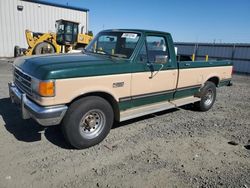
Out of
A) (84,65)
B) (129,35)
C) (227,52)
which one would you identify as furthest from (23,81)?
(227,52)

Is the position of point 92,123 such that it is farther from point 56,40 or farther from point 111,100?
point 56,40

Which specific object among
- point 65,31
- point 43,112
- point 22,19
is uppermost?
point 22,19

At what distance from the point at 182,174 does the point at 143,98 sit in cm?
178

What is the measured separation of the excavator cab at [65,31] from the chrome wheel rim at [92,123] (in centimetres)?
1422

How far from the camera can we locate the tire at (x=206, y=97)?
20.5 feet

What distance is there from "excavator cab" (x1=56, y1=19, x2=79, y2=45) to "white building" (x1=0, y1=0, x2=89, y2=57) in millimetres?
4973

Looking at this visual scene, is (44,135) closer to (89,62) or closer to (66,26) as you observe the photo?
(89,62)

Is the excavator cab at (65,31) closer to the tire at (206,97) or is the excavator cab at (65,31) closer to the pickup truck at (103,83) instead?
the pickup truck at (103,83)

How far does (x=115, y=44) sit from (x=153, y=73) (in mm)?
1061

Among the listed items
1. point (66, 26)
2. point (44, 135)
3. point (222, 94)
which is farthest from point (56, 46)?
point (44, 135)

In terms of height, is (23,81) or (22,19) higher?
(22,19)

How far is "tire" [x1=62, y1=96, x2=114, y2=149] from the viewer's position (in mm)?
3680

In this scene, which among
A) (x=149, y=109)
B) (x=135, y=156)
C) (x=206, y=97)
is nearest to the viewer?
(x=135, y=156)

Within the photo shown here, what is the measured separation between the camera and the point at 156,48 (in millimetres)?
4988
